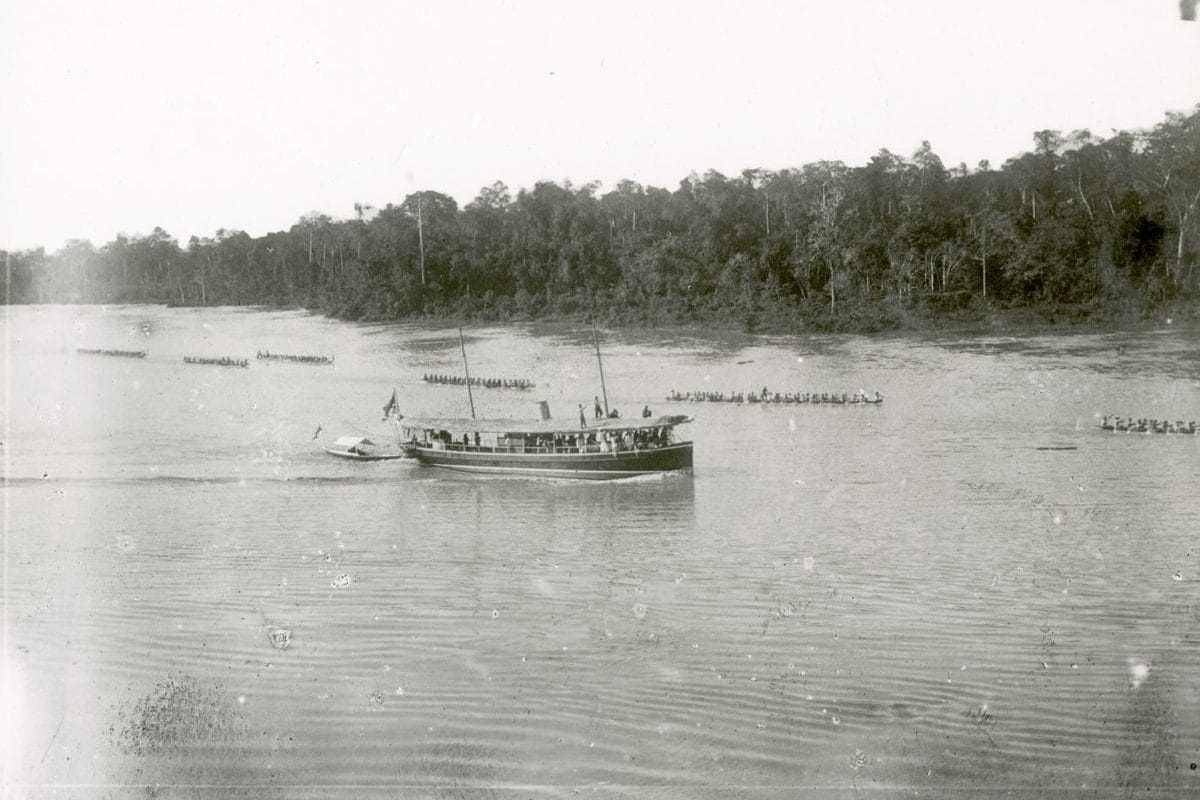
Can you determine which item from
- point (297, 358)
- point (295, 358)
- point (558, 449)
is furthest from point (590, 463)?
point (295, 358)

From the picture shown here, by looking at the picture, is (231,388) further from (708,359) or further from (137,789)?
(137,789)

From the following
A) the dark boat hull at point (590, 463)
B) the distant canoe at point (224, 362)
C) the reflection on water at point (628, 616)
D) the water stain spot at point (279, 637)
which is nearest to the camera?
the reflection on water at point (628, 616)

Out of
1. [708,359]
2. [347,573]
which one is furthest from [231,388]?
[347,573]

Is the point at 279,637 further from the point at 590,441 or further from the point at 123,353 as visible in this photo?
the point at 123,353

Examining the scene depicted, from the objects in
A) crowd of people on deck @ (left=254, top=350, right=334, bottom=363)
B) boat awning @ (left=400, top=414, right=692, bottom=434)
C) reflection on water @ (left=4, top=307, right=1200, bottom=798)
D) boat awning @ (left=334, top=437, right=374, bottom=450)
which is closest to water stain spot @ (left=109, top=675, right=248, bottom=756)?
reflection on water @ (left=4, top=307, right=1200, bottom=798)

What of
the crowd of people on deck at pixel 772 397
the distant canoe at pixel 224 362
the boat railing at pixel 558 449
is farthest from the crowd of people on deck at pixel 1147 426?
the distant canoe at pixel 224 362

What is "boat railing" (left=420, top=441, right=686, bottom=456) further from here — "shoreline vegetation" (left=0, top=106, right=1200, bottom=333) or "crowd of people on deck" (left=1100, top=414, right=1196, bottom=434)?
"shoreline vegetation" (left=0, top=106, right=1200, bottom=333)

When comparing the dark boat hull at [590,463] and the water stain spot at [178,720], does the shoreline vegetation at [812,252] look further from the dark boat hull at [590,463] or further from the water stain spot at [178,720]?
the water stain spot at [178,720]
